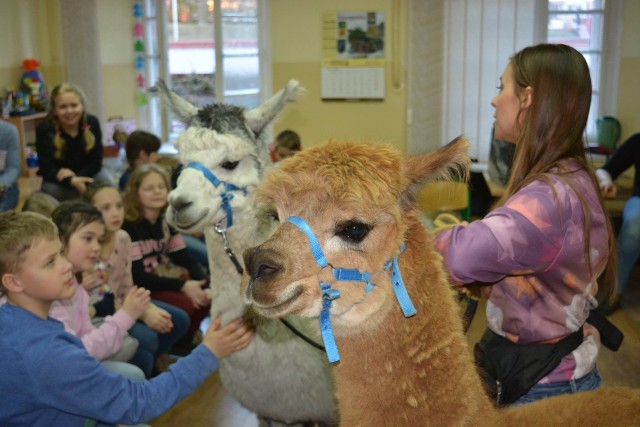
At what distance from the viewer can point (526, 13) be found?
275 inches

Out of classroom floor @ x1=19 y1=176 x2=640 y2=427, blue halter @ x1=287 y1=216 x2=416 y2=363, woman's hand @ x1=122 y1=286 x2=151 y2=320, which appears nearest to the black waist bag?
blue halter @ x1=287 y1=216 x2=416 y2=363

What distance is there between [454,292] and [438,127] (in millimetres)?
5930

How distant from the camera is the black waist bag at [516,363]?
1.79 m

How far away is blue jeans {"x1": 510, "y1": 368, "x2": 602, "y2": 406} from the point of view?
6.05 feet

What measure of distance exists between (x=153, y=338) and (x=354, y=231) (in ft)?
8.59

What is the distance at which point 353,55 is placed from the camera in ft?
24.5

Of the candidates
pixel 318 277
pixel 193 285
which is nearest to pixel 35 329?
pixel 318 277

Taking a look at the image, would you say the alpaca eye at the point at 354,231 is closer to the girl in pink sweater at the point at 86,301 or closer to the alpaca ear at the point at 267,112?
the alpaca ear at the point at 267,112

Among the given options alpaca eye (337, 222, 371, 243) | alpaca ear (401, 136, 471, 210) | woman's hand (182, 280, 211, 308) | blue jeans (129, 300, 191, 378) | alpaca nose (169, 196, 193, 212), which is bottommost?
blue jeans (129, 300, 191, 378)

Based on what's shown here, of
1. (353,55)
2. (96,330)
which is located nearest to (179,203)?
(96,330)

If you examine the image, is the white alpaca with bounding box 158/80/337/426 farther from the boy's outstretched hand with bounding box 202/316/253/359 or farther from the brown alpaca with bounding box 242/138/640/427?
the brown alpaca with bounding box 242/138/640/427

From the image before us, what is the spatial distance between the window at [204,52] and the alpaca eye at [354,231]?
653 centimetres

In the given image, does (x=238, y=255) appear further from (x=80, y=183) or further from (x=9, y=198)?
(x=9, y=198)

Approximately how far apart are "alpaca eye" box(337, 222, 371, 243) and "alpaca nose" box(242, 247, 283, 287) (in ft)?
0.51
